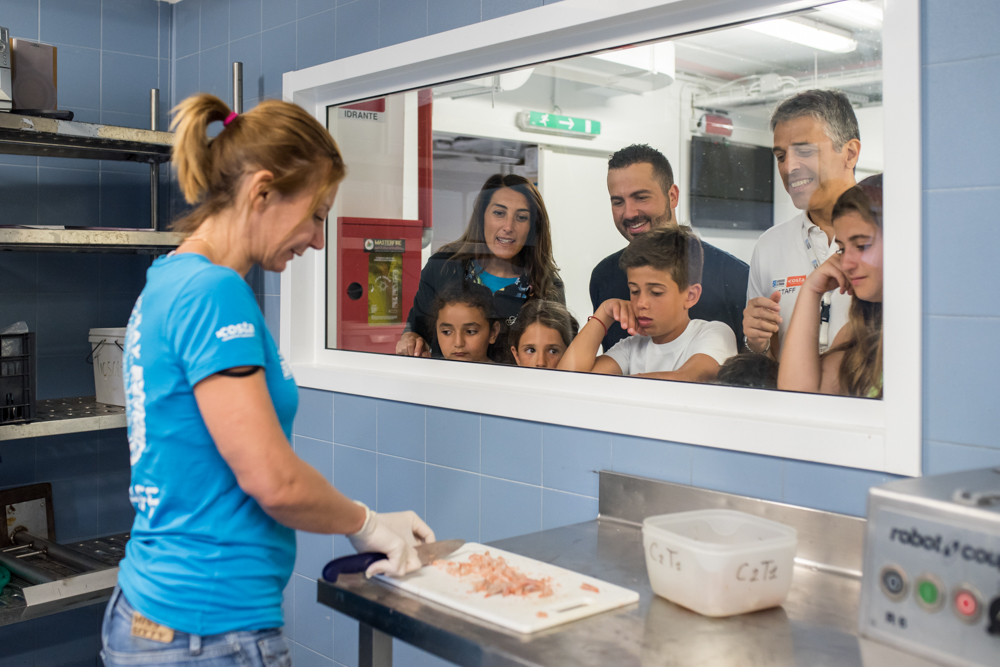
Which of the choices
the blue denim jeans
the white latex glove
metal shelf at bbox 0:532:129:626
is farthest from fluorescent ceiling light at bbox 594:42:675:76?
metal shelf at bbox 0:532:129:626

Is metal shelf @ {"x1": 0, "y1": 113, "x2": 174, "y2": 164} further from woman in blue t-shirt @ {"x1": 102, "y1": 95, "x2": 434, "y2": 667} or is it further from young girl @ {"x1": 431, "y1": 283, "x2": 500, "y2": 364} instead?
woman in blue t-shirt @ {"x1": 102, "y1": 95, "x2": 434, "y2": 667}

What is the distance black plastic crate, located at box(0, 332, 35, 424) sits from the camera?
92.1 inches

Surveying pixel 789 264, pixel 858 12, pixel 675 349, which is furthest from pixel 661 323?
pixel 858 12

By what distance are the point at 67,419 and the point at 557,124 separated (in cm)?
171

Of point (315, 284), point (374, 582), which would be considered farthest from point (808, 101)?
point (315, 284)

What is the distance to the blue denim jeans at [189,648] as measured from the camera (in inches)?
43.9

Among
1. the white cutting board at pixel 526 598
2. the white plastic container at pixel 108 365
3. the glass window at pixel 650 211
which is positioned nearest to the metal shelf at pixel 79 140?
Result: the white plastic container at pixel 108 365

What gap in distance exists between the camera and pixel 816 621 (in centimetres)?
121

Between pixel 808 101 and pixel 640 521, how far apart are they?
0.90 meters

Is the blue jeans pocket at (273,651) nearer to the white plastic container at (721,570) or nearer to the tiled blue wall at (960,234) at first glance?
the white plastic container at (721,570)

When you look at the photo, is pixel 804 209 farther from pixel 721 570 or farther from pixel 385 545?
pixel 385 545

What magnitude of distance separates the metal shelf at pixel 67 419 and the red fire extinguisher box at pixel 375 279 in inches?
30.2

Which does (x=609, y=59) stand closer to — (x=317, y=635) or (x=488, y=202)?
(x=488, y=202)

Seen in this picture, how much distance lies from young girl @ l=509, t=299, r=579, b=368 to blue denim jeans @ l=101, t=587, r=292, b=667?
3.47 feet
